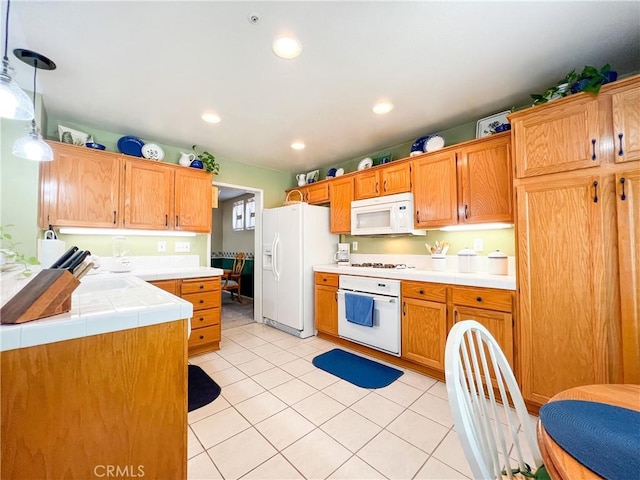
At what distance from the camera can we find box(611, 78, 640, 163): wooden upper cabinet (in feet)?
4.90

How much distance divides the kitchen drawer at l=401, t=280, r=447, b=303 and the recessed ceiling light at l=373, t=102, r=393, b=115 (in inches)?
63.5

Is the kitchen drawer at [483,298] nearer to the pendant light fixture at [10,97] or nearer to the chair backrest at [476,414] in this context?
the chair backrest at [476,414]

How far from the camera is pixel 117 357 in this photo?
83 cm

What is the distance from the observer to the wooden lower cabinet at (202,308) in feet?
9.06

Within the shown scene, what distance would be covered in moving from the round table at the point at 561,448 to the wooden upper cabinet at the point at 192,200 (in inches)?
130

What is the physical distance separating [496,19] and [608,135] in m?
0.97

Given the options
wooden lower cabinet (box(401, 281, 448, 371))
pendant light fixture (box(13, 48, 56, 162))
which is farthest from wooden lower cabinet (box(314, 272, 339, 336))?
pendant light fixture (box(13, 48, 56, 162))

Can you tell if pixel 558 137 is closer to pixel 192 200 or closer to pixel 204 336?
pixel 192 200

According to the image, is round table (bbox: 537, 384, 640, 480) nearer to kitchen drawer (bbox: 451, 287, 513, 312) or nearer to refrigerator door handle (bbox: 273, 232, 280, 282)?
kitchen drawer (bbox: 451, 287, 513, 312)

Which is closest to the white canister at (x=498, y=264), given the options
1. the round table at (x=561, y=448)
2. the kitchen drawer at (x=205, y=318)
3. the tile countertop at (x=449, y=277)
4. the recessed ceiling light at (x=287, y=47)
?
the tile countertop at (x=449, y=277)

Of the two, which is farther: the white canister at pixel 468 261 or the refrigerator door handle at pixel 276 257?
the refrigerator door handle at pixel 276 257

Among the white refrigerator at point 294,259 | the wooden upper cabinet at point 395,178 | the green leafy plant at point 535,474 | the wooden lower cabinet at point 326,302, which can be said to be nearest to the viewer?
the green leafy plant at point 535,474

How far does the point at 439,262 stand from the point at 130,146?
3501 mm

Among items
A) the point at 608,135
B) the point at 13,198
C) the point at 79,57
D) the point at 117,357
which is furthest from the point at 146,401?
the point at 608,135
